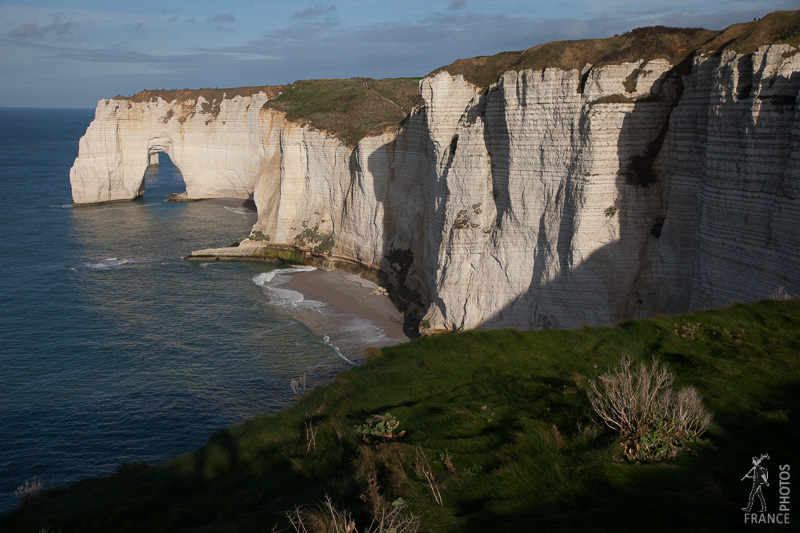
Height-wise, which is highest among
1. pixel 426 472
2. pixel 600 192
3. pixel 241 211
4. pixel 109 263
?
pixel 600 192

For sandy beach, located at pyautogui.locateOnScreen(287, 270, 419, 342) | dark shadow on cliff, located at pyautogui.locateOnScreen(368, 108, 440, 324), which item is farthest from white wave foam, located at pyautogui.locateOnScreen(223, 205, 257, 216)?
dark shadow on cliff, located at pyautogui.locateOnScreen(368, 108, 440, 324)

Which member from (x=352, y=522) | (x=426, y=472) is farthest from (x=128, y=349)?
(x=352, y=522)

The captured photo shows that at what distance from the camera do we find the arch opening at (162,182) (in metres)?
70.5

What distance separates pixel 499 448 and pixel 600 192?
597 inches

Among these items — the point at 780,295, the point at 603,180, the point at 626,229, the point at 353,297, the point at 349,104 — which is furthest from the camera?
the point at 349,104

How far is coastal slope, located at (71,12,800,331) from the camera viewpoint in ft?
54.3

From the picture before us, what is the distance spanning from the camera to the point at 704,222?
18219 millimetres

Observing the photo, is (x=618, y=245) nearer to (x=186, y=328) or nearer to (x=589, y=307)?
(x=589, y=307)

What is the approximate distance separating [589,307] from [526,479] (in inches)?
619

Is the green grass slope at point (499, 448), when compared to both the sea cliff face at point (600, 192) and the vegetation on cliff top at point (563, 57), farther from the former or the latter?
the vegetation on cliff top at point (563, 57)

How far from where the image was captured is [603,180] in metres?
21.2

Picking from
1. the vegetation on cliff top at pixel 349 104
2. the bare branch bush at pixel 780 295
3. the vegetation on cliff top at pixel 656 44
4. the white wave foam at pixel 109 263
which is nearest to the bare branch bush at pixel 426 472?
the bare branch bush at pixel 780 295

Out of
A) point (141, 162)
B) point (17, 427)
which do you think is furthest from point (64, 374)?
point (141, 162)

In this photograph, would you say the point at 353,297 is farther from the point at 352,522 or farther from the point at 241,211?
the point at 241,211
